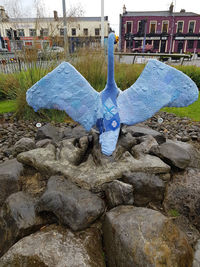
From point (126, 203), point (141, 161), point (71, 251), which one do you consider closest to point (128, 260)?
point (71, 251)

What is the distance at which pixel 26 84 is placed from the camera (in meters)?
4.20

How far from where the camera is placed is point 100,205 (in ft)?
5.49

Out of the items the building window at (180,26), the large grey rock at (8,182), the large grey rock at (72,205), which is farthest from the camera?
the building window at (180,26)

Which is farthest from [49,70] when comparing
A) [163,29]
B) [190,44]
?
[190,44]

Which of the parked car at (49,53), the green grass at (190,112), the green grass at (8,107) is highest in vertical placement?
the parked car at (49,53)

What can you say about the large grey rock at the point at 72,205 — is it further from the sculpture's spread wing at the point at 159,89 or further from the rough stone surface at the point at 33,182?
the sculpture's spread wing at the point at 159,89

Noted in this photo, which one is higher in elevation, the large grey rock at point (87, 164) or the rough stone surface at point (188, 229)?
the large grey rock at point (87, 164)

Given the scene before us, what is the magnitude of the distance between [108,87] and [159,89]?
0.52 m

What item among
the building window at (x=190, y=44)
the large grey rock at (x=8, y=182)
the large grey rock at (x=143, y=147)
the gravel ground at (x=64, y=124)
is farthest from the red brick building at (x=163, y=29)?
the large grey rock at (x=8, y=182)

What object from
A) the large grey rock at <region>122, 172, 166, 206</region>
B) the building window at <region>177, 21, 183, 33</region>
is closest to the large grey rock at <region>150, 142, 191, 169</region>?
the large grey rock at <region>122, 172, 166, 206</region>

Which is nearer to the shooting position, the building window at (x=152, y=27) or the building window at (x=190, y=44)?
the building window at (x=152, y=27)

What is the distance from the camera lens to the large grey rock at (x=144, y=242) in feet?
4.10

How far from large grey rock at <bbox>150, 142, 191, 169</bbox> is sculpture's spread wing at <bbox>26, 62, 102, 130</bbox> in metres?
0.74

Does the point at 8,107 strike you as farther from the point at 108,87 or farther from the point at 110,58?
the point at 110,58
